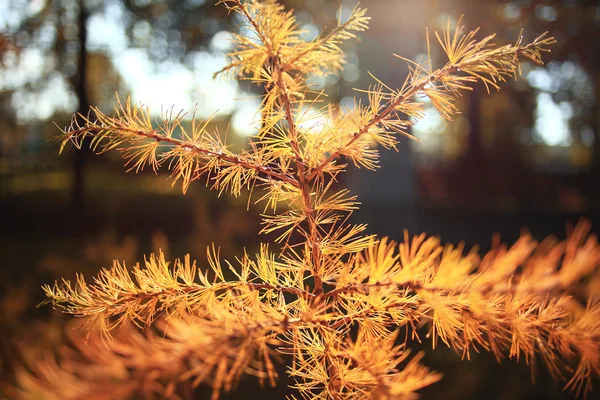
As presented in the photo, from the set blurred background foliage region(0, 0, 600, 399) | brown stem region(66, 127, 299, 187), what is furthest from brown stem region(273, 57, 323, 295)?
blurred background foliage region(0, 0, 600, 399)

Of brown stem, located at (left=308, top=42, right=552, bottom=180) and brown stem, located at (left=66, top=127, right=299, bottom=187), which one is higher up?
brown stem, located at (left=308, top=42, right=552, bottom=180)

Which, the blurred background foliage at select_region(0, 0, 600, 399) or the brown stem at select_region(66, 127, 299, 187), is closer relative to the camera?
the brown stem at select_region(66, 127, 299, 187)

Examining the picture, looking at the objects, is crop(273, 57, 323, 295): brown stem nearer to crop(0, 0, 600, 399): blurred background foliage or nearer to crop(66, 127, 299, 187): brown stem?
crop(66, 127, 299, 187): brown stem

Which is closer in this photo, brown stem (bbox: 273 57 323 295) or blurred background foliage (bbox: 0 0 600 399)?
brown stem (bbox: 273 57 323 295)

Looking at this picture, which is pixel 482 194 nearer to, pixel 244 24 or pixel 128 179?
pixel 128 179

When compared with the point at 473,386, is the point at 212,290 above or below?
above

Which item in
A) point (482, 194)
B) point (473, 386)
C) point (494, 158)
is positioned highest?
point (494, 158)

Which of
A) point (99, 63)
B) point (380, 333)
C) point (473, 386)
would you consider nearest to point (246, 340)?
point (380, 333)

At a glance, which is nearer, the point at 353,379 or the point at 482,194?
the point at 353,379

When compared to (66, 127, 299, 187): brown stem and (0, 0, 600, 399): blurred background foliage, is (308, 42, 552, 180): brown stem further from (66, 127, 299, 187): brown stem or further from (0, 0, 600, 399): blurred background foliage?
(0, 0, 600, 399): blurred background foliage
